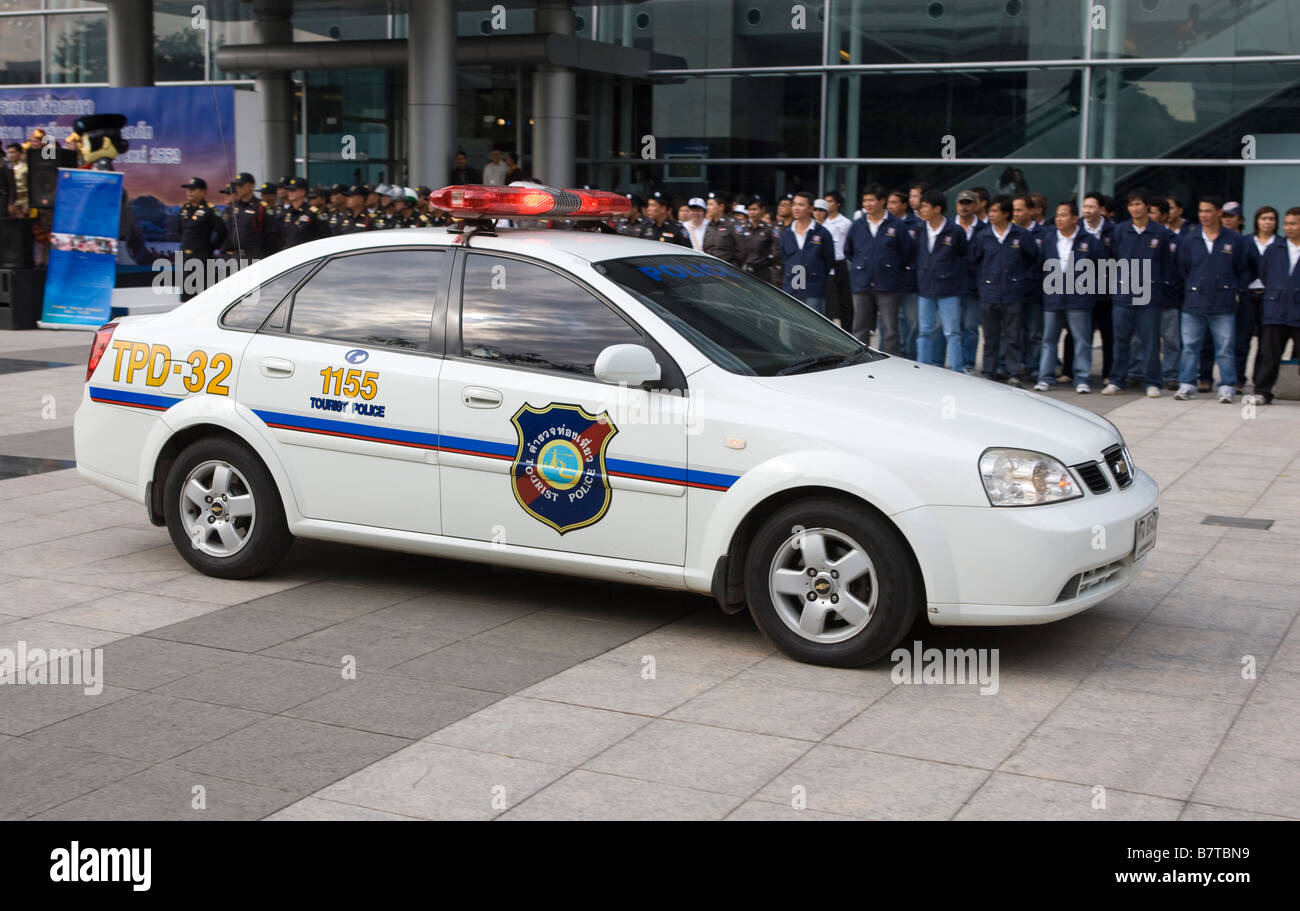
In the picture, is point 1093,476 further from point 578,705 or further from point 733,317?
point 578,705

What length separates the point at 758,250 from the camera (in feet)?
51.0

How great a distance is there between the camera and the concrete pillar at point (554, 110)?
888 inches

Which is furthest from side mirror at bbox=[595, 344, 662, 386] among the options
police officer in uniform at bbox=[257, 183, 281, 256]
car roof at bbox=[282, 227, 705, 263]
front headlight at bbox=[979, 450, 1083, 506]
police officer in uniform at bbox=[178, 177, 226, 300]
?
police officer in uniform at bbox=[178, 177, 226, 300]

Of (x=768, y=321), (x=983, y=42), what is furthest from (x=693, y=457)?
(x=983, y=42)

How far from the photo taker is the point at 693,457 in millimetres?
5797

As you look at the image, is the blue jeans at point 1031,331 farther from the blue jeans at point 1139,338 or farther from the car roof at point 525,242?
the car roof at point 525,242

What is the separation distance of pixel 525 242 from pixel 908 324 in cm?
912

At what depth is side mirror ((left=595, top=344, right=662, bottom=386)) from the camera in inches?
226

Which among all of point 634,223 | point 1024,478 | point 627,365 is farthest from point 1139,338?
point 627,365

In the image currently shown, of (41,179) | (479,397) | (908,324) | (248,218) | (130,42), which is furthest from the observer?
(130,42)

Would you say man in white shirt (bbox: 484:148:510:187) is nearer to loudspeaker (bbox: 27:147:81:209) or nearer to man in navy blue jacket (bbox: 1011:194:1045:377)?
loudspeaker (bbox: 27:147:81:209)

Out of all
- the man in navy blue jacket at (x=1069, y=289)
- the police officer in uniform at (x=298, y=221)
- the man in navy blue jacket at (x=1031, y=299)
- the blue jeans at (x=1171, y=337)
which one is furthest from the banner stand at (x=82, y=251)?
the blue jeans at (x=1171, y=337)
